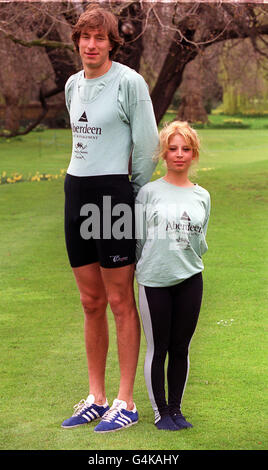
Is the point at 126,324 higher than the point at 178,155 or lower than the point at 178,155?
lower

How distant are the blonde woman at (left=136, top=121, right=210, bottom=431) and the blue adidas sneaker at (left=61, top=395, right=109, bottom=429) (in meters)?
0.33

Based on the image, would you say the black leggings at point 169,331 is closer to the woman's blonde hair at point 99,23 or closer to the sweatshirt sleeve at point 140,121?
the sweatshirt sleeve at point 140,121

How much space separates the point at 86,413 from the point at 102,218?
3.47ft

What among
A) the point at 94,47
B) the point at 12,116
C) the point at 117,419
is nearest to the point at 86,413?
the point at 117,419

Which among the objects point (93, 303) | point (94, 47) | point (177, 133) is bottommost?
point (93, 303)

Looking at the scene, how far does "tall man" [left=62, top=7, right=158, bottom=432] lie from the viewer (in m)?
3.69

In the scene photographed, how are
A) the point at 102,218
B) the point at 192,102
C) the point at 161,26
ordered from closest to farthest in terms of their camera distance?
the point at 102,218
the point at 161,26
the point at 192,102

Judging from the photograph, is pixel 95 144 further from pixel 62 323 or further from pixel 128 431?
pixel 62 323

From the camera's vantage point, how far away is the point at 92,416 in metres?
4.00

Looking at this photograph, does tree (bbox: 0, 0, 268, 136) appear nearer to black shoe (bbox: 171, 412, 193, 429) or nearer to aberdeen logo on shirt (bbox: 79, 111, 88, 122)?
aberdeen logo on shirt (bbox: 79, 111, 88, 122)

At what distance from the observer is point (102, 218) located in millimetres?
3658

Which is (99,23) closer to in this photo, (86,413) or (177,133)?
(177,133)
